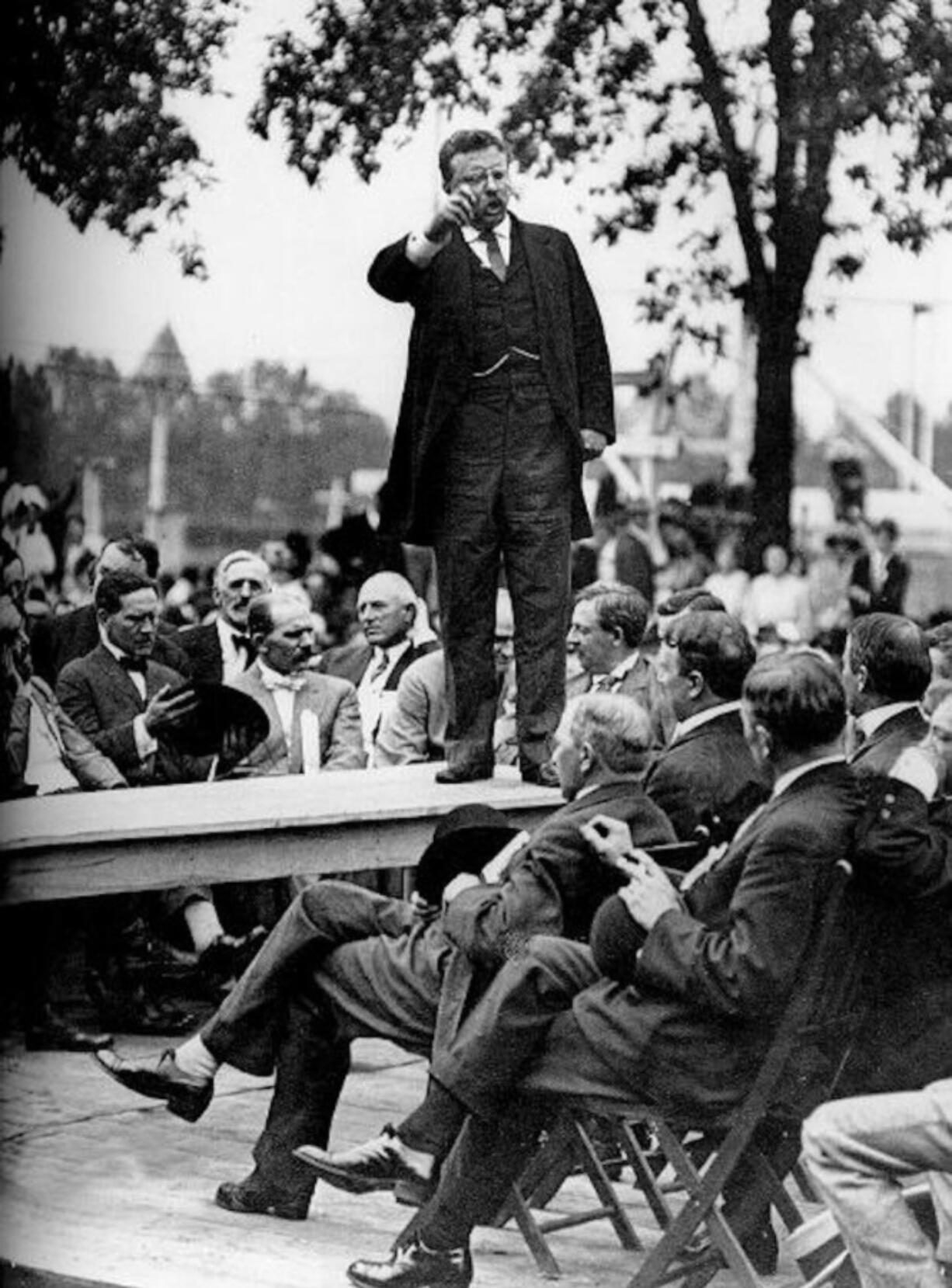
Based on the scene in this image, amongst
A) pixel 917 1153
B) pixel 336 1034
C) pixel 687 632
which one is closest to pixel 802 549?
pixel 687 632

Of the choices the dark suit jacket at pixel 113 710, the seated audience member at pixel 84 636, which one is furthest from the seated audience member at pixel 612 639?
the seated audience member at pixel 84 636

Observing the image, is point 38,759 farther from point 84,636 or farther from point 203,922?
point 203,922

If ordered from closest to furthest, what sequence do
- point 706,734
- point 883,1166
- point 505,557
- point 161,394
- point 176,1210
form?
point 883,1166 < point 706,734 < point 176,1210 < point 505,557 < point 161,394

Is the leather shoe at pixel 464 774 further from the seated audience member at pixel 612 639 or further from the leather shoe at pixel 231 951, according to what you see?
the leather shoe at pixel 231 951

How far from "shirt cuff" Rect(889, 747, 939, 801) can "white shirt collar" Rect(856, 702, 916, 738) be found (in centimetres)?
28

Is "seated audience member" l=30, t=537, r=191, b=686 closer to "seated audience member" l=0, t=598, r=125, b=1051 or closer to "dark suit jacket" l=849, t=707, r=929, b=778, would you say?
"seated audience member" l=0, t=598, r=125, b=1051

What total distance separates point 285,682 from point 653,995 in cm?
271

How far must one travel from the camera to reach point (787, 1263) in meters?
5.66

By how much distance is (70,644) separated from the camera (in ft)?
24.1

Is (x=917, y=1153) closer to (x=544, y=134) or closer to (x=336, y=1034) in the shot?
(x=336, y=1034)

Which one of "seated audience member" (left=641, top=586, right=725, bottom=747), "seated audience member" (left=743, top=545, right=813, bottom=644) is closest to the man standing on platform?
"seated audience member" (left=641, top=586, right=725, bottom=747)

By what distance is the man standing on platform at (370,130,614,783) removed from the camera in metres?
6.02

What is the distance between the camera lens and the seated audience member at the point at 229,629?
7.76 m

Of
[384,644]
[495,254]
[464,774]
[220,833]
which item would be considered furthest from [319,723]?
[495,254]
